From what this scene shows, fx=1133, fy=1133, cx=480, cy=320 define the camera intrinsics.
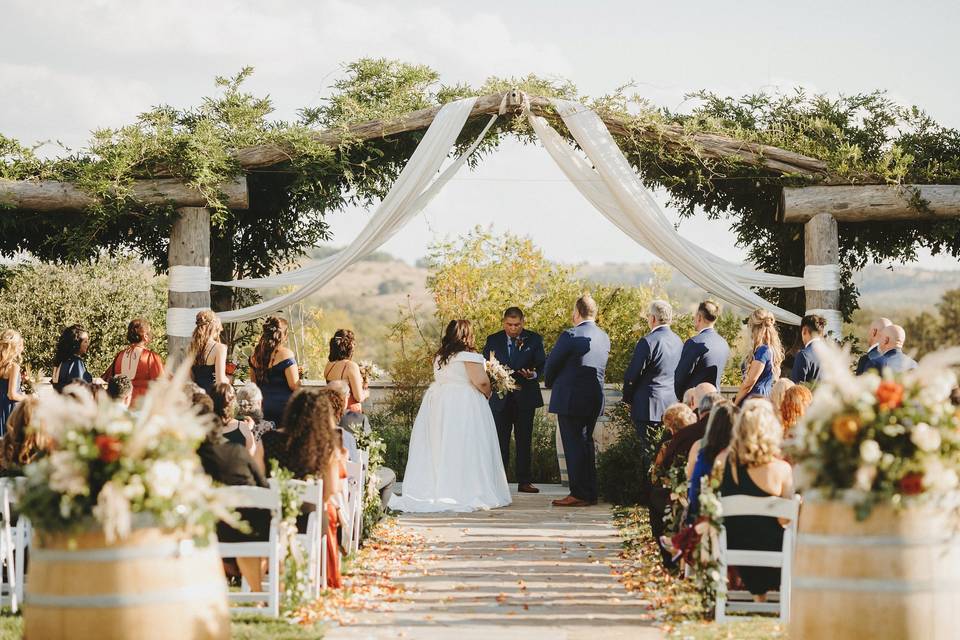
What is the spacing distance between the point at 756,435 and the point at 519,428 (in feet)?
16.5

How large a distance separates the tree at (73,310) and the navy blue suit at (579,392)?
10.2 m

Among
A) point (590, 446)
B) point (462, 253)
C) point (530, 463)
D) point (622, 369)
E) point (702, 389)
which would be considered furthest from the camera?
point (462, 253)

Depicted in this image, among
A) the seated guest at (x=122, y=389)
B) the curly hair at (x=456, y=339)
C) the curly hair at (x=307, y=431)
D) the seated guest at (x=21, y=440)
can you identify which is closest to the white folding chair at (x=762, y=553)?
the curly hair at (x=307, y=431)

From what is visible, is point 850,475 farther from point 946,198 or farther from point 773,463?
point 946,198

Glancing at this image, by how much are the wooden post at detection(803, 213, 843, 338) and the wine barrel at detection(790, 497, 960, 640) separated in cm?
618

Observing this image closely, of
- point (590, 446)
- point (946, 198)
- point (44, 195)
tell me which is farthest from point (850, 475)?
point (44, 195)

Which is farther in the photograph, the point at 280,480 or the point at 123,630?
the point at 280,480

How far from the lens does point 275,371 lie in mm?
7898

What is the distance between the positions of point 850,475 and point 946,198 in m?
6.67

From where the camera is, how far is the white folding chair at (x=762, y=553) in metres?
5.19

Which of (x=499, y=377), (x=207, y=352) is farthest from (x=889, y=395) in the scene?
(x=499, y=377)

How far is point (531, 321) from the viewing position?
1228 cm

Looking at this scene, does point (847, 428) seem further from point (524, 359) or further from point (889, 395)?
point (524, 359)

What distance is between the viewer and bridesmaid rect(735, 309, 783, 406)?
323 inches
